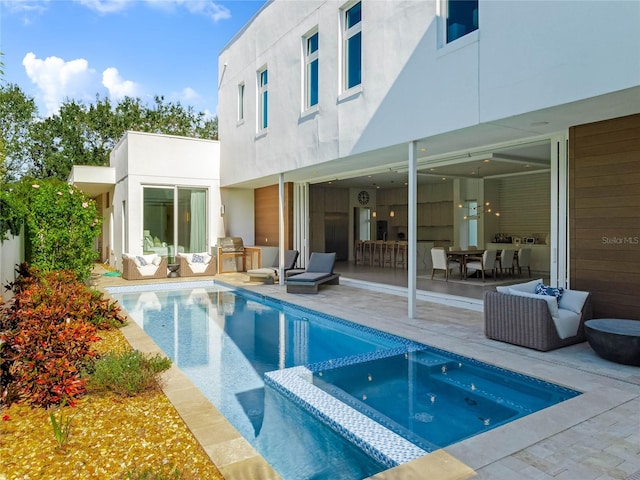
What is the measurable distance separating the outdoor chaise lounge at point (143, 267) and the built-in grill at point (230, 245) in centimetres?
203

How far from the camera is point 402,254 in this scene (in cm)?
1516

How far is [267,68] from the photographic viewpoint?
1197 centimetres

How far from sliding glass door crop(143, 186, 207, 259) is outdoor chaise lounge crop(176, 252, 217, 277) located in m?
0.88

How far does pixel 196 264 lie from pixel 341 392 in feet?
33.1

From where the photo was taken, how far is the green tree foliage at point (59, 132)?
89.6ft

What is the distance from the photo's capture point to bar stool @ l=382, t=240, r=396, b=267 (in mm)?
15581

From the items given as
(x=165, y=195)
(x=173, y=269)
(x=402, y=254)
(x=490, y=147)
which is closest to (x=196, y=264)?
(x=173, y=269)

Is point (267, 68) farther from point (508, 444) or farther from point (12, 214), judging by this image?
point (508, 444)

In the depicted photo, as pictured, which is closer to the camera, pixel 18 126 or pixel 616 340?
pixel 616 340

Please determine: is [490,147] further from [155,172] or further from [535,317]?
[155,172]

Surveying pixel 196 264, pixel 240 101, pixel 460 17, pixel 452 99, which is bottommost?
pixel 196 264

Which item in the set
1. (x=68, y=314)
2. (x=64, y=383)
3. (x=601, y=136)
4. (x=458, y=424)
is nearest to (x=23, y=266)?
(x=68, y=314)

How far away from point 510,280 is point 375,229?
8.63 m

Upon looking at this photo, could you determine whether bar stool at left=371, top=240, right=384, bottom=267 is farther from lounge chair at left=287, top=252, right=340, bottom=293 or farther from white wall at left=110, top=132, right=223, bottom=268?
white wall at left=110, top=132, right=223, bottom=268
